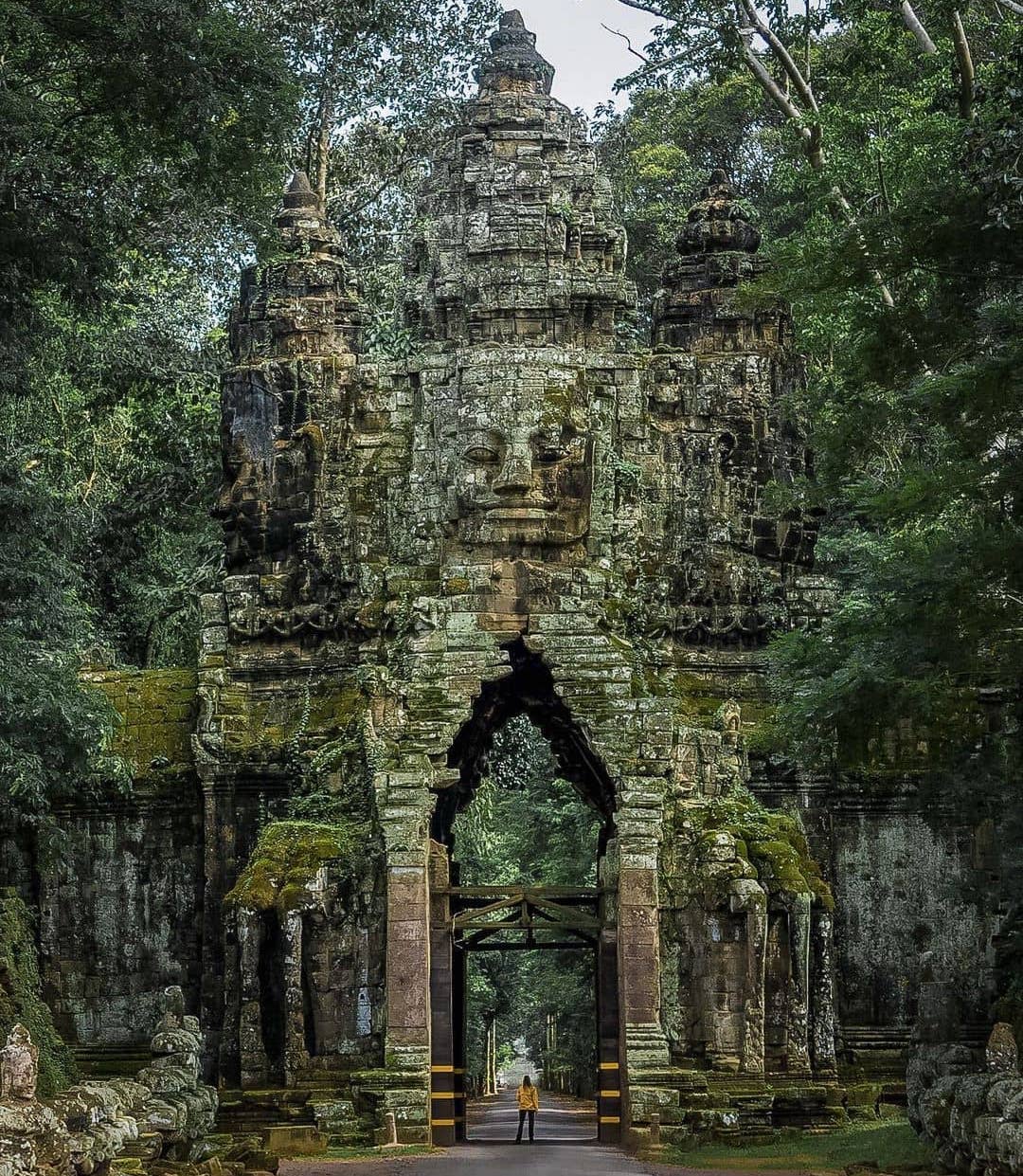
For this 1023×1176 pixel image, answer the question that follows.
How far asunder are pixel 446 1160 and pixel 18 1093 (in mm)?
7855

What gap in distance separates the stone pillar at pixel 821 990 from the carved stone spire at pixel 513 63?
11.2 meters

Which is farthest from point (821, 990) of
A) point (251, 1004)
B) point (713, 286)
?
point (713, 286)

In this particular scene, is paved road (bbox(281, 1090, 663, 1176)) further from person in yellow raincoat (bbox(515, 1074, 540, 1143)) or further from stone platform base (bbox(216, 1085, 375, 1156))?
stone platform base (bbox(216, 1085, 375, 1156))

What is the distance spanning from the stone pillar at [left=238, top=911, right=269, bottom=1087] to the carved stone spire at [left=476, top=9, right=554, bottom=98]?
11195 millimetres

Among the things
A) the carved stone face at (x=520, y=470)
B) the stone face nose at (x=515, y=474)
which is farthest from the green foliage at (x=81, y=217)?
the stone face nose at (x=515, y=474)

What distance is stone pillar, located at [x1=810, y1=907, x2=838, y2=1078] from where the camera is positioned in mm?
26062

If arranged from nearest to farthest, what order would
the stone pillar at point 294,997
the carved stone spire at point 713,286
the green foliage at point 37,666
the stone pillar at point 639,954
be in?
the green foliage at point 37,666
the stone pillar at point 639,954
the stone pillar at point 294,997
the carved stone spire at point 713,286

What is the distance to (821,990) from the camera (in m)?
26.2

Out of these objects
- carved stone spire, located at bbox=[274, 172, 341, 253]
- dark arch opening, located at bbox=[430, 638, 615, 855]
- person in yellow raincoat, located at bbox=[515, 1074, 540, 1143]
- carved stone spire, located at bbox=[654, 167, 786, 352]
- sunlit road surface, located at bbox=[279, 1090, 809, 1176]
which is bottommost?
sunlit road surface, located at bbox=[279, 1090, 809, 1176]

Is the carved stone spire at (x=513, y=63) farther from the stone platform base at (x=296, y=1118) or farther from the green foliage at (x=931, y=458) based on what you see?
the stone platform base at (x=296, y=1118)

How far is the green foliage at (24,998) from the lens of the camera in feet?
80.0

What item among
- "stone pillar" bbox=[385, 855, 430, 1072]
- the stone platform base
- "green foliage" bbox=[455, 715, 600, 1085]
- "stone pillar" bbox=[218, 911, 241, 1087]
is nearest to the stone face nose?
"stone pillar" bbox=[385, 855, 430, 1072]

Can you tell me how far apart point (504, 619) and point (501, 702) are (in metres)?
1.77

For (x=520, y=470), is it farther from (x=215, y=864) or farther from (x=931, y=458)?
(x=215, y=864)
